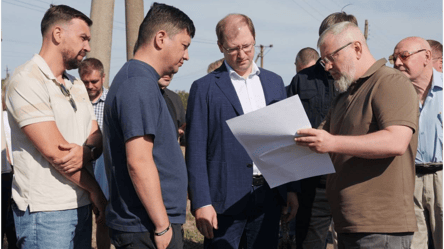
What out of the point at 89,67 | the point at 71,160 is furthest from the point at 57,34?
the point at 89,67

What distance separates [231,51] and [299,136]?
1012 millimetres

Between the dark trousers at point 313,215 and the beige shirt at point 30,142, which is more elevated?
the beige shirt at point 30,142

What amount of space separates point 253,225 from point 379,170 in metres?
1.07

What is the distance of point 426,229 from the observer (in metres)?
4.36

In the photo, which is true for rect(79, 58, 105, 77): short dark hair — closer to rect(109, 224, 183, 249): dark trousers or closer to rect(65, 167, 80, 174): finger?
rect(65, 167, 80, 174): finger

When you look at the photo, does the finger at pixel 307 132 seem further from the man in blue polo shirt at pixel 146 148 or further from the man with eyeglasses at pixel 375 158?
the man in blue polo shirt at pixel 146 148

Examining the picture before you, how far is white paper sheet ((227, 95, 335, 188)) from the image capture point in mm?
2410

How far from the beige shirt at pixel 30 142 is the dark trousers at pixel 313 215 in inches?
74.4

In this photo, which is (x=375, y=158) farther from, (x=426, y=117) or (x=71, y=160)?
(x=426, y=117)

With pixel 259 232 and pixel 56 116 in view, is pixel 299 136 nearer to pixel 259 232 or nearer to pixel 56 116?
pixel 259 232

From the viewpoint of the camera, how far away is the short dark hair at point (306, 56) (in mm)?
4922

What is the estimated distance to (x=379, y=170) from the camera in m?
2.38

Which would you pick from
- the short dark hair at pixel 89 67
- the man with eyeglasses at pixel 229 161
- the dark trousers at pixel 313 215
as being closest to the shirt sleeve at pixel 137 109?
the man with eyeglasses at pixel 229 161

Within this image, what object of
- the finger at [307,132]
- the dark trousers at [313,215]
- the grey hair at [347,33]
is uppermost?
the grey hair at [347,33]
